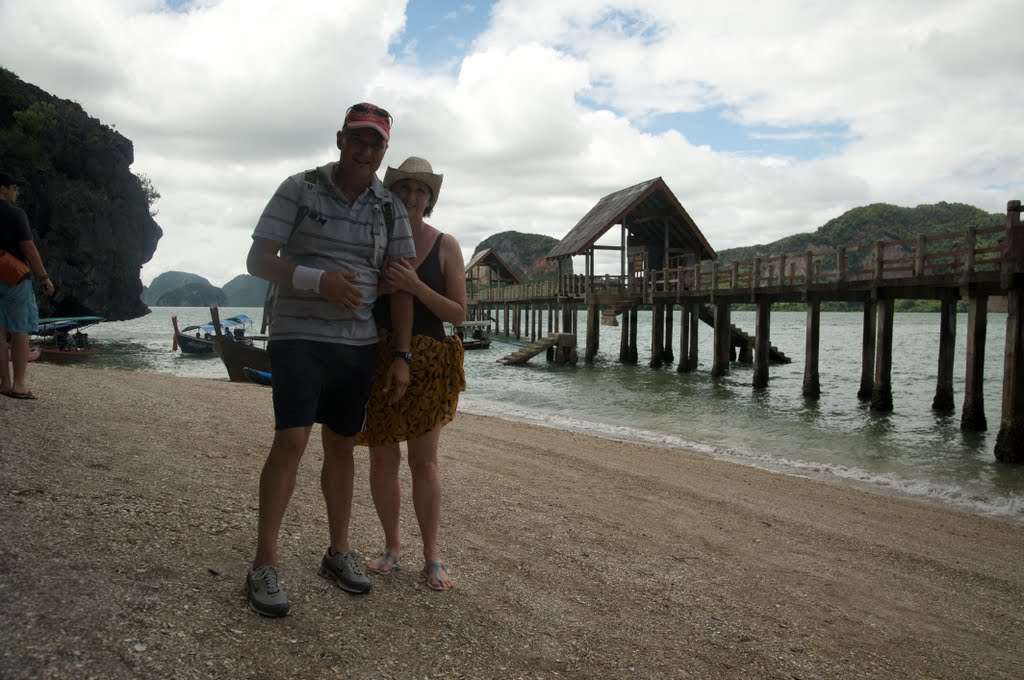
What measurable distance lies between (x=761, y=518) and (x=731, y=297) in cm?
1720

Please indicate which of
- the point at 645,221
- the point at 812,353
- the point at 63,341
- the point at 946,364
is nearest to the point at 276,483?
the point at 946,364

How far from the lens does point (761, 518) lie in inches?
219

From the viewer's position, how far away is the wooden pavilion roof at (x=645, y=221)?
27136 millimetres

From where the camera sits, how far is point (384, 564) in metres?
3.16

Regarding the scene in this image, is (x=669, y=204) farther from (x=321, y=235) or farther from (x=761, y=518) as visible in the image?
(x=321, y=235)

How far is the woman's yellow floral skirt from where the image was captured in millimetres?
2941

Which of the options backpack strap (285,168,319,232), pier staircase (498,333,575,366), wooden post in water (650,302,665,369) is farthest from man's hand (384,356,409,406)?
pier staircase (498,333,575,366)

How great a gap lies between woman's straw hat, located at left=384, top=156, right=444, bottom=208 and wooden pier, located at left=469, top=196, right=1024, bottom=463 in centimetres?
1183

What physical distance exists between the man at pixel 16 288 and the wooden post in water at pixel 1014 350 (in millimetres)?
13389

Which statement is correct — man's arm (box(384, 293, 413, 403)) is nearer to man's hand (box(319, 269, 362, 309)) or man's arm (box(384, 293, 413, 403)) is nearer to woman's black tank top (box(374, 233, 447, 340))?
woman's black tank top (box(374, 233, 447, 340))

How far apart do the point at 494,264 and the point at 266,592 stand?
5223 cm

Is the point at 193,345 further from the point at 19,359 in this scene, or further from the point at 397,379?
the point at 397,379

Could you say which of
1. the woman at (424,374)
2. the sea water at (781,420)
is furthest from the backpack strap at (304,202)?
the sea water at (781,420)

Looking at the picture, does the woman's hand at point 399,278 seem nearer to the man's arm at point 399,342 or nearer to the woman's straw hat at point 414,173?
the man's arm at point 399,342
